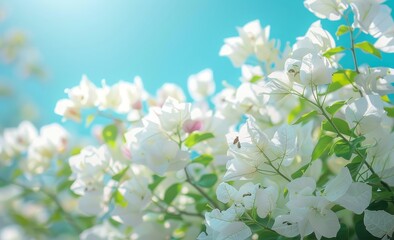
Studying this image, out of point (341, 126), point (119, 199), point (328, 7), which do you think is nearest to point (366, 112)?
point (341, 126)

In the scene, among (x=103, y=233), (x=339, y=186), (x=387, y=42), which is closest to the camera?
(x=339, y=186)

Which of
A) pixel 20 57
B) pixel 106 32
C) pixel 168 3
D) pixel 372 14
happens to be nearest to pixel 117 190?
pixel 372 14

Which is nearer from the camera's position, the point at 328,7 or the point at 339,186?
the point at 339,186

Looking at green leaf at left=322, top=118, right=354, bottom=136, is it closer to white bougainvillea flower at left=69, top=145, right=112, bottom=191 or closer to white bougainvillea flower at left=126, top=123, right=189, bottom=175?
white bougainvillea flower at left=126, top=123, right=189, bottom=175

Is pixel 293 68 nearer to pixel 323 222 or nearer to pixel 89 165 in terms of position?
pixel 323 222

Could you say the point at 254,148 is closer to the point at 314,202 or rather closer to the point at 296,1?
the point at 314,202

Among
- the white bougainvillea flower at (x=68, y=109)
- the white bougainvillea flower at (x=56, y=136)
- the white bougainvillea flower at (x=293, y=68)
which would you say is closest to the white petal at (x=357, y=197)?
the white bougainvillea flower at (x=293, y=68)
